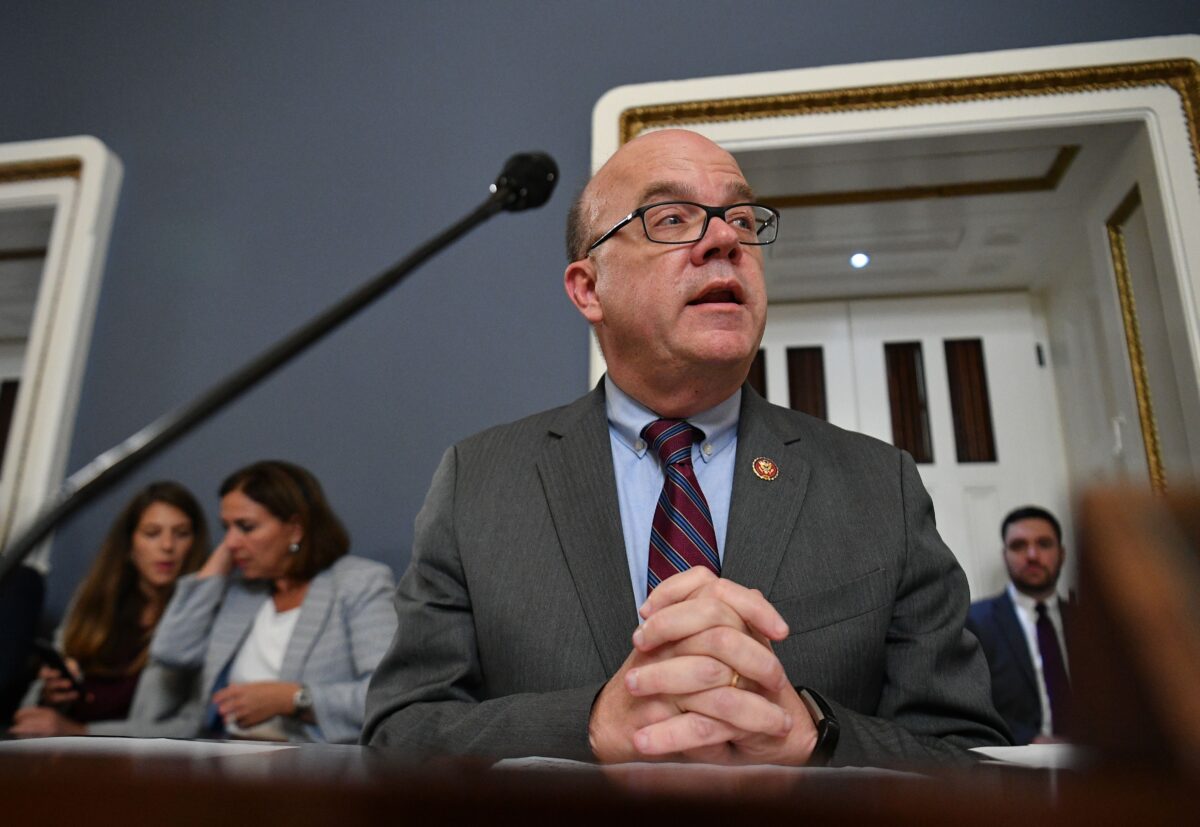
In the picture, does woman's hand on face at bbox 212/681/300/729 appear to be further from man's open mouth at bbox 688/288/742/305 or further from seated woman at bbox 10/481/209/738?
man's open mouth at bbox 688/288/742/305

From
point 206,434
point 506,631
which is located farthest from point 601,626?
point 206,434

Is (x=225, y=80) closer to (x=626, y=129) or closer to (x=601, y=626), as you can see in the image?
(x=626, y=129)

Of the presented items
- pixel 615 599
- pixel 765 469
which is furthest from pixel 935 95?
pixel 615 599

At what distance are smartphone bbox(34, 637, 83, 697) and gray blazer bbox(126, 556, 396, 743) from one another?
0.13 metres

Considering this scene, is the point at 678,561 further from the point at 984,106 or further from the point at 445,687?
the point at 984,106

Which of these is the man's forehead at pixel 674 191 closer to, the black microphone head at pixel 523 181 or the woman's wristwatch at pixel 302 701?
the black microphone head at pixel 523 181

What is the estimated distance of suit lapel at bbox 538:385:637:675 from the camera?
0.88 metres

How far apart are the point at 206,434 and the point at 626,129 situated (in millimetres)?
1229

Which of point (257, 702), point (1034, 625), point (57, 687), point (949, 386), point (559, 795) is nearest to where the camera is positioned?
point (559, 795)

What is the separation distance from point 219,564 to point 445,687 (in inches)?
46.8

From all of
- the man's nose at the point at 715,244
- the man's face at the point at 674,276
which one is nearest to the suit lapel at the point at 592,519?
the man's face at the point at 674,276

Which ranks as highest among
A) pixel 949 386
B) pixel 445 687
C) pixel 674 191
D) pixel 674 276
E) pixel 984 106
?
pixel 984 106

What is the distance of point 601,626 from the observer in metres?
0.88

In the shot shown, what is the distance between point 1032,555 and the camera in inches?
85.9
